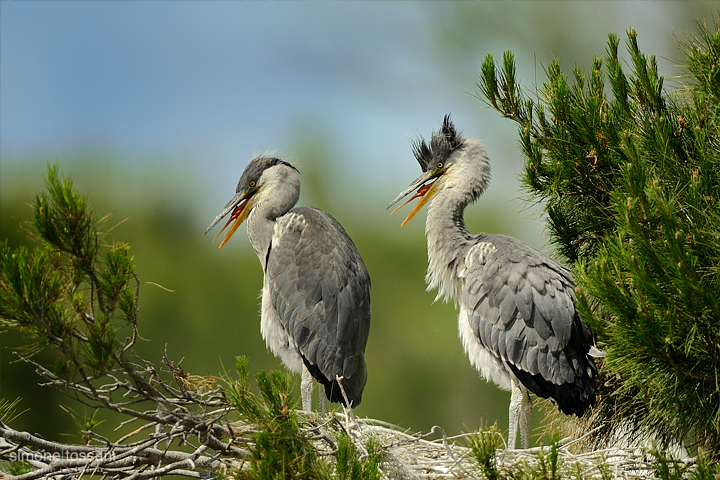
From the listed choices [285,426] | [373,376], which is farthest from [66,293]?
[373,376]

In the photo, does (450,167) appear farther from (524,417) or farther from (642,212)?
(642,212)

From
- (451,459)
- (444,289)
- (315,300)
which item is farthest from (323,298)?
(451,459)

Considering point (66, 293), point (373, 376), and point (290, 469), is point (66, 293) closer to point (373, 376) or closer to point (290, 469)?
point (290, 469)

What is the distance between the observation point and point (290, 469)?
110cm

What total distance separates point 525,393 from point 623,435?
1.17 ft

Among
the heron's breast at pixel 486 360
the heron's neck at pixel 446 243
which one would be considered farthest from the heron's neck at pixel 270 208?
the heron's breast at pixel 486 360

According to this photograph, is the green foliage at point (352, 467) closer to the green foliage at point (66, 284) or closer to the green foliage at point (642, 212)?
the green foliage at point (66, 284)

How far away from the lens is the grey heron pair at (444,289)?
1.88m

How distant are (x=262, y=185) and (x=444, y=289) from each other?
2.78 ft

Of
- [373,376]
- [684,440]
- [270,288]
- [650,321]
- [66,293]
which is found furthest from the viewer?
[373,376]

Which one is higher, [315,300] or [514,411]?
[315,300]

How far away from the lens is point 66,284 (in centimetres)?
105

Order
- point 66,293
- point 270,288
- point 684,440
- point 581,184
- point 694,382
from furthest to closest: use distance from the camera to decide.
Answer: point 270,288 → point 581,184 → point 684,440 → point 694,382 → point 66,293

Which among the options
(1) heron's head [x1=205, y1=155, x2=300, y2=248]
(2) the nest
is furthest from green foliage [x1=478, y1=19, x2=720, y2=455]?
(1) heron's head [x1=205, y1=155, x2=300, y2=248]
